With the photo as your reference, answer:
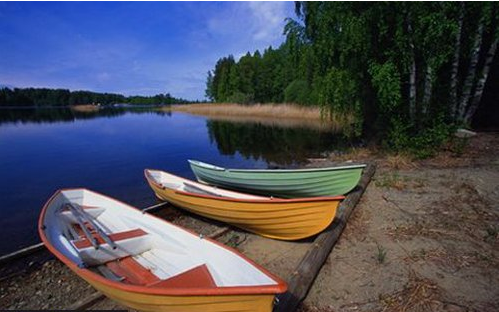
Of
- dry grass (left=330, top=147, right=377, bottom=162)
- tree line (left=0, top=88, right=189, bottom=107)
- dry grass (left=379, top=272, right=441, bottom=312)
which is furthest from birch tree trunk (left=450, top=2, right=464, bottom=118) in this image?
tree line (left=0, top=88, right=189, bottom=107)

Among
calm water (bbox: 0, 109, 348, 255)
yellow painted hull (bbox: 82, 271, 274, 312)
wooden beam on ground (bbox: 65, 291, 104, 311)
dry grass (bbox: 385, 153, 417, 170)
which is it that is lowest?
calm water (bbox: 0, 109, 348, 255)

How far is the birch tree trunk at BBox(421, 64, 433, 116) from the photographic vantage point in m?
8.50

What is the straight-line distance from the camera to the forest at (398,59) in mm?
7957

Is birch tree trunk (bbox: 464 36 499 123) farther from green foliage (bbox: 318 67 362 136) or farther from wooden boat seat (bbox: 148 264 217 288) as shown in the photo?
wooden boat seat (bbox: 148 264 217 288)

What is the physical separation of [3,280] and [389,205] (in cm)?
703

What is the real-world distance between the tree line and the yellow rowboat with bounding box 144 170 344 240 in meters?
131

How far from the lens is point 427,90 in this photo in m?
8.84

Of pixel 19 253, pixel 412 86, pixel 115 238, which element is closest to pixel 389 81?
pixel 412 86

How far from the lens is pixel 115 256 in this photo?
3.94 m

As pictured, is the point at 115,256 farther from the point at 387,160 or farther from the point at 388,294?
the point at 387,160

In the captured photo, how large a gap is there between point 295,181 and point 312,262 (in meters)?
2.96

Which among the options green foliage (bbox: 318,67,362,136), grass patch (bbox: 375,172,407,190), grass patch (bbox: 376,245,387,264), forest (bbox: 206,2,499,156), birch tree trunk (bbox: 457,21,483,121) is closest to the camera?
grass patch (bbox: 376,245,387,264)

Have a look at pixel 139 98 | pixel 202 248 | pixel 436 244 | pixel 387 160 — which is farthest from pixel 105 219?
pixel 139 98

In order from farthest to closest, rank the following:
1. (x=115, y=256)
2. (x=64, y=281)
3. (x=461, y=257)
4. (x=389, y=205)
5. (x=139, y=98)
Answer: (x=139, y=98) < (x=389, y=205) < (x=64, y=281) < (x=115, y=256) < (x=461, y=257)
